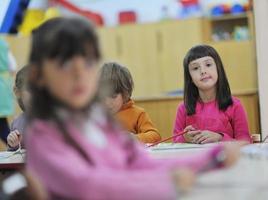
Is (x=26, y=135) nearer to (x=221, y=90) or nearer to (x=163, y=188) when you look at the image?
(x=163, y=188)

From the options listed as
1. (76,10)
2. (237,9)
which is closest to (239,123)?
(237,9)

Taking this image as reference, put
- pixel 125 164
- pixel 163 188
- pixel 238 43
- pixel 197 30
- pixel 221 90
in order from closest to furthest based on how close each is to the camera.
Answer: pixel 163 188 < pixel 125 164 < pixel 221 90 < pixel 238 43 < pixel 197 30

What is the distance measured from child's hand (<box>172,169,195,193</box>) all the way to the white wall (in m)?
1.62

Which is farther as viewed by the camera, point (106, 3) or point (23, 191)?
point (106, 3)

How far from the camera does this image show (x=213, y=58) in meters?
1.85

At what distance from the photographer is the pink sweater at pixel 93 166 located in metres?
0.59

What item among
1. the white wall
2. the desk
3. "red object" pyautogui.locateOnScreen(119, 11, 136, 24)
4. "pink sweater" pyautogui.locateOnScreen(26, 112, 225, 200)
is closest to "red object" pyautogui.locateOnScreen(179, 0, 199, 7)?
"red object" pyautogui.locateOnScreen(119, 11, 136, 24)

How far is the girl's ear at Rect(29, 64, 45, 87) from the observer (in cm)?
65

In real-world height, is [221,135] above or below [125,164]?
below

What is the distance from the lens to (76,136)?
2.08 feet

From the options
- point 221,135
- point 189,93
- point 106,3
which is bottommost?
point 221,135

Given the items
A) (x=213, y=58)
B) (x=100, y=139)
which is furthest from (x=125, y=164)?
(x=213, y=58)

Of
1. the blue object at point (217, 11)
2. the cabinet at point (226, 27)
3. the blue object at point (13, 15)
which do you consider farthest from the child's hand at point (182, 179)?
the blue object at point (217, 11)

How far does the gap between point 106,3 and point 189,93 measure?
401cm
